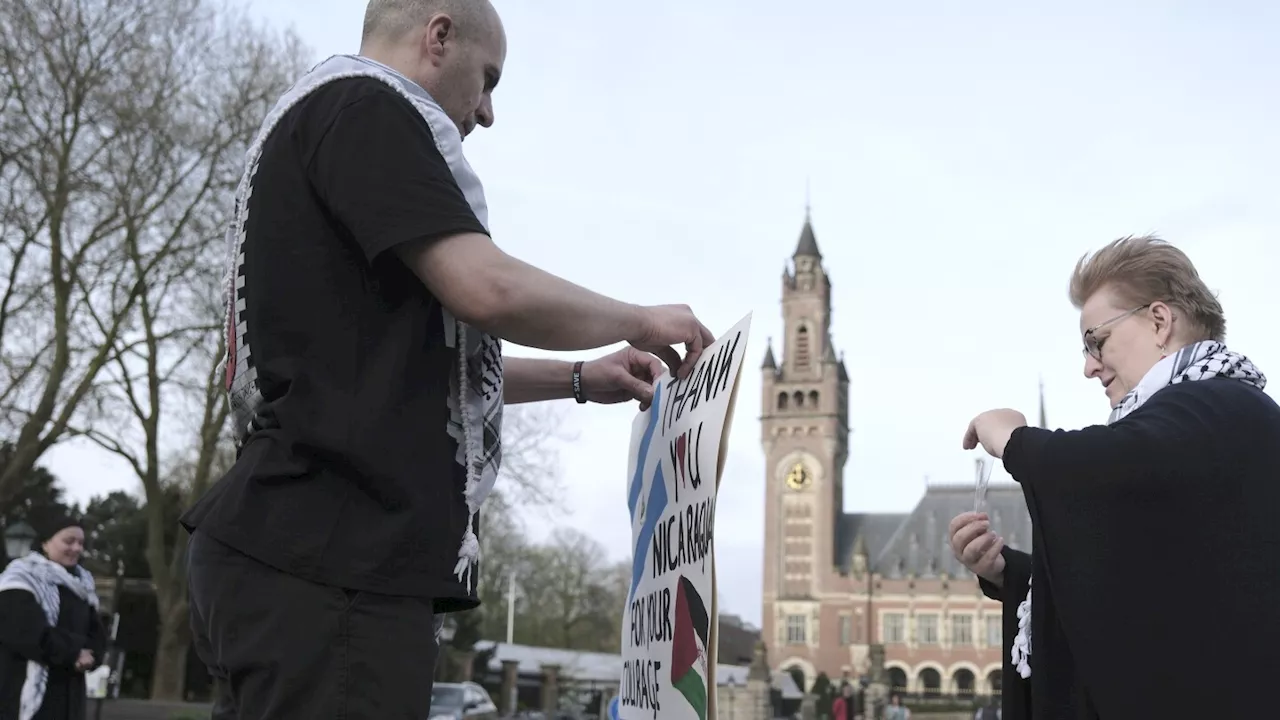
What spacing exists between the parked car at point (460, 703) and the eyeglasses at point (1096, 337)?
55.7 feet

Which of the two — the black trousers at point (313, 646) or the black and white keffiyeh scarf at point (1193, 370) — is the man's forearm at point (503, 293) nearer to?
the black trousers at point (313, 646)

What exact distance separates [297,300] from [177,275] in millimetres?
18702

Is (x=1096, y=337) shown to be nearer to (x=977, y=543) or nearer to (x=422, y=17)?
(x=977, y=543)

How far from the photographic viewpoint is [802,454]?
279ft

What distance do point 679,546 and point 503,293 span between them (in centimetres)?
86

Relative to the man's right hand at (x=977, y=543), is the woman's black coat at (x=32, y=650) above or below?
below

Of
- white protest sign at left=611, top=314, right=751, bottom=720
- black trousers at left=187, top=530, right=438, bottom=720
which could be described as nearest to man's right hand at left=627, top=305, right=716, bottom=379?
white protest sign at left=611, top=314, right=751, bottom=720

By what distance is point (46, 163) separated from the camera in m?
16.9

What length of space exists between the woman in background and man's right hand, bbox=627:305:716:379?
5.07m

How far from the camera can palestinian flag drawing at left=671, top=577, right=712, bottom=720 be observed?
2.35 m

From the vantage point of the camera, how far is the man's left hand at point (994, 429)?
→ 2604 millimetres

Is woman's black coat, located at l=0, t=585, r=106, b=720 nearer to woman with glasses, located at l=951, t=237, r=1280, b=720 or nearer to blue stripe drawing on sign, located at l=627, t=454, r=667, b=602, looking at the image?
blue stripe drawing on sign, located at l=627, t=454, r=667, b=602

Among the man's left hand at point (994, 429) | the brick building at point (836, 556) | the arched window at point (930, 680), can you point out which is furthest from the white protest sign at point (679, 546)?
the arched window at point (930, 680)

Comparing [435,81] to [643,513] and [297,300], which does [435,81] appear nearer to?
[297,300]
